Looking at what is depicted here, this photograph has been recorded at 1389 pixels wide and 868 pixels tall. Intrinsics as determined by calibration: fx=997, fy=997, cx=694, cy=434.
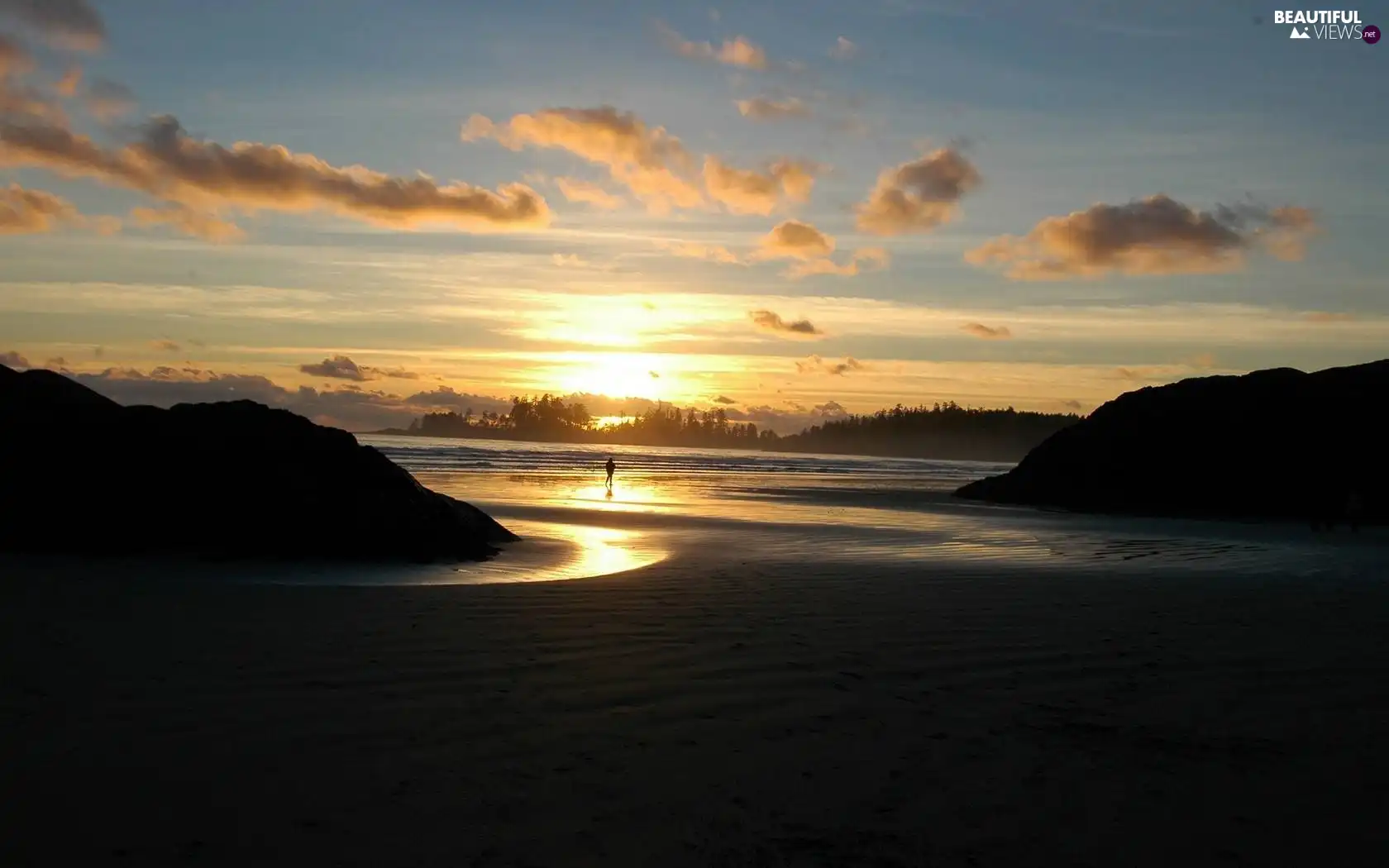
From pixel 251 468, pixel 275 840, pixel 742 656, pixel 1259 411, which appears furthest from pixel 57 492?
pixel 1259 411

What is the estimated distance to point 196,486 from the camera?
14828 mm

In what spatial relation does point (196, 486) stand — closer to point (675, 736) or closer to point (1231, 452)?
point (675, 736)

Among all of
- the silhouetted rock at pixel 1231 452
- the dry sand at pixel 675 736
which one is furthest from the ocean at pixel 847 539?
the dry sand at pixel 675 736

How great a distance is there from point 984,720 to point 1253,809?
175cm

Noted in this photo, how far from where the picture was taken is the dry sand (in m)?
4.49

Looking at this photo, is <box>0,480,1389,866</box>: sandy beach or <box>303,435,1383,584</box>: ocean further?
<box>303,435,1383,584</box>: ocean

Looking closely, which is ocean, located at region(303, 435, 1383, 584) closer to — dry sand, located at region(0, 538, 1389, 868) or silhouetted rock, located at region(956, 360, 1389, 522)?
silhouetted rock, located at region(956, 360, 1389, 522)

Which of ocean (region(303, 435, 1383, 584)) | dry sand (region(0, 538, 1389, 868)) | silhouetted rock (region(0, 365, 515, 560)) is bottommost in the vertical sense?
ocean (region(303, 435, 1383, 584))

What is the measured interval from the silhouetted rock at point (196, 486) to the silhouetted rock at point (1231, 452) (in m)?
25.3

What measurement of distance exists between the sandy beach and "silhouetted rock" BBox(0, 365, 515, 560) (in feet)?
11.8

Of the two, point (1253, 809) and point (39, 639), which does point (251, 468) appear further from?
point (1253, 809)

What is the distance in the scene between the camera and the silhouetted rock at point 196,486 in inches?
560

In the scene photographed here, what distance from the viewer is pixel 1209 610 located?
11156 millimetres

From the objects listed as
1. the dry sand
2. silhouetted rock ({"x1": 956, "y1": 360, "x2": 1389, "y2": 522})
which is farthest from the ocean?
the dry sand
